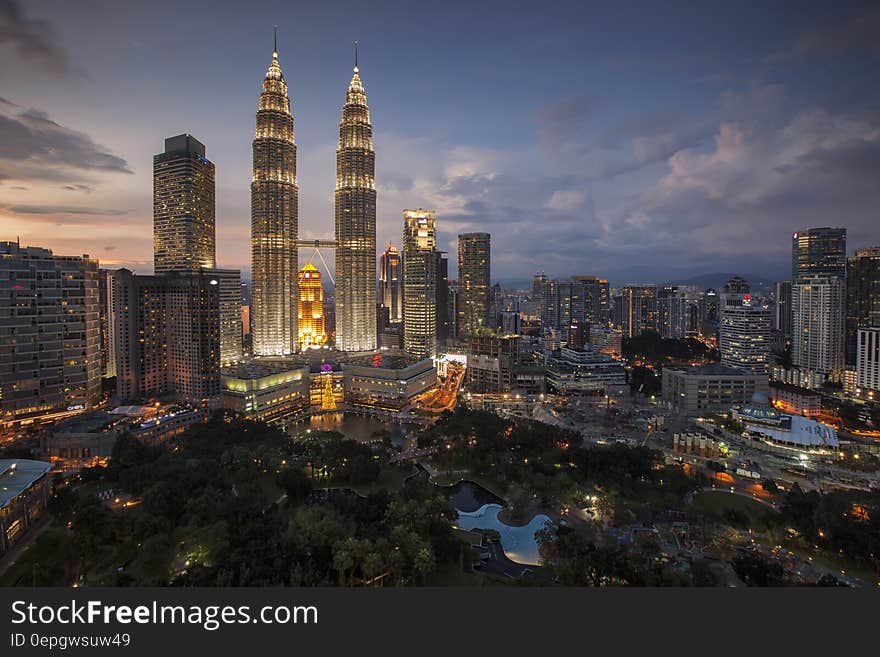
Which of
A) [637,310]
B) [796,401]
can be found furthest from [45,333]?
[637,310]

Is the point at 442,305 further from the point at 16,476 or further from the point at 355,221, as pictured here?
the point at 16,476

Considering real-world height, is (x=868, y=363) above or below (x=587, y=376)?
above

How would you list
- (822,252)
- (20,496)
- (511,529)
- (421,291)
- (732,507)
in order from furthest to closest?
(421,291) → (822,252) → (732,507) → (511,529) → (20,496)

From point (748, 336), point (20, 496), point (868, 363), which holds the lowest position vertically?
point (20, 496)

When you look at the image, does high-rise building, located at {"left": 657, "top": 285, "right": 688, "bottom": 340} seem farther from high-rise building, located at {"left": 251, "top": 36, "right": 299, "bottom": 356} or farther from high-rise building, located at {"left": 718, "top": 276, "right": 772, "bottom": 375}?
high-rise building, located at {"left": 251, "top": 36, "right": 299, "bottom": 356}

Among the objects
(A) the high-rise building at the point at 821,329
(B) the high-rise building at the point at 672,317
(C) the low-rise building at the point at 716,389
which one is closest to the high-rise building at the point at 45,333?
(C) the low-rise building at the point at 716,389

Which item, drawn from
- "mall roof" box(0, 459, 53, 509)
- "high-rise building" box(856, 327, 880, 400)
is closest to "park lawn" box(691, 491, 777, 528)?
"mall roof" box(0, 459, 53, 509)
